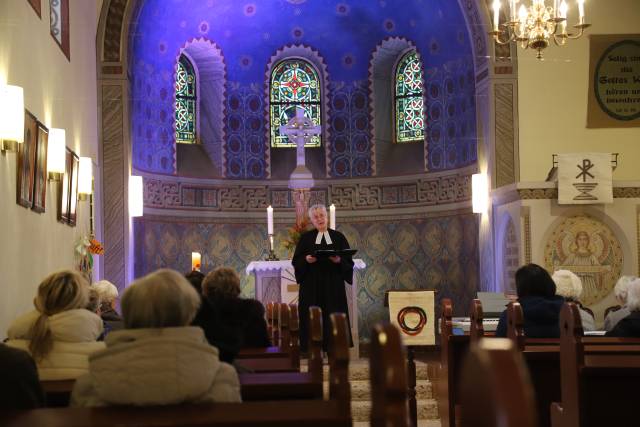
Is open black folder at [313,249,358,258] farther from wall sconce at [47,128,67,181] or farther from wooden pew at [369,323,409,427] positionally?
wooden pew at [369,323,409,427]

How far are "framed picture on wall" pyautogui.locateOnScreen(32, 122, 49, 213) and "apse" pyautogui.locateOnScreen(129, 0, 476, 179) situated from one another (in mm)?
6894

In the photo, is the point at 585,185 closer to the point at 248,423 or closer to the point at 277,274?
the point at 277,274

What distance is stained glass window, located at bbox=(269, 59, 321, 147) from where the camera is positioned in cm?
1727

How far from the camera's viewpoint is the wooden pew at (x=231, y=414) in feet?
7.79

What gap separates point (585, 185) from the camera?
455 inches

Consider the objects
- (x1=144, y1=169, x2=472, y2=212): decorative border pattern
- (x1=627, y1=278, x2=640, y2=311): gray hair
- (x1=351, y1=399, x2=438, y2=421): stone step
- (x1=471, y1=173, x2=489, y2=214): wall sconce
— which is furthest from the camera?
(x1=144, y1=169, x2=472, y2=212): decorative border pattern

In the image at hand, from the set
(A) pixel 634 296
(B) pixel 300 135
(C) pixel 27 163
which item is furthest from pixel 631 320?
(B) pixel 300 135

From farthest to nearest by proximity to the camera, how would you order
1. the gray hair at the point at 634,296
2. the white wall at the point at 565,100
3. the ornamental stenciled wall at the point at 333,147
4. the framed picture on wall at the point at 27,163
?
the ornamental stenciled wall at the point at 333,147 < the white wall at the point at 565,100 < the framed picture on wall at the point at 27,163 < the gray hair at the point at 634,296

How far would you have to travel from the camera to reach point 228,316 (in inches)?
215

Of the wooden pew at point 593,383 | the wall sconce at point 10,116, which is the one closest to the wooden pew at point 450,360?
the wooden pew at point 593,383

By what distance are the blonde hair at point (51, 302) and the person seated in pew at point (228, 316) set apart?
51 centimetres

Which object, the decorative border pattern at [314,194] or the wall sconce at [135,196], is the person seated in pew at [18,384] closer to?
the wall sconce at [135,196]

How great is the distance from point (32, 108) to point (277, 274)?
5.62 metres

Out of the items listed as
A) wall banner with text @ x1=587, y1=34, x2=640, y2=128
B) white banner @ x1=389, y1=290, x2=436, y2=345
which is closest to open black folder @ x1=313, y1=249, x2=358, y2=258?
white banner @ x1=389, y1=290, x2=436, y2=345
